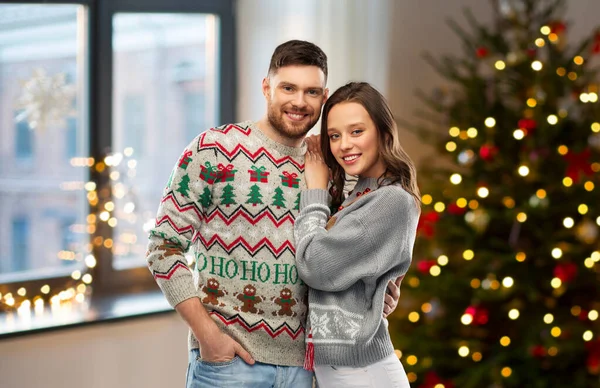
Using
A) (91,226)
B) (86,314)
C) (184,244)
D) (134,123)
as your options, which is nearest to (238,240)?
(184,244)

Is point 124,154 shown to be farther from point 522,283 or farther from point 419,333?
point 522,283

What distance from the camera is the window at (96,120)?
10.2 feet

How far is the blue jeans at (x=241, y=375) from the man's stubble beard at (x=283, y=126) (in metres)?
0.52

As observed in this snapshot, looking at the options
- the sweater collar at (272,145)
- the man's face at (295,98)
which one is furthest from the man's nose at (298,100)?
the sweater collar at (272,145)

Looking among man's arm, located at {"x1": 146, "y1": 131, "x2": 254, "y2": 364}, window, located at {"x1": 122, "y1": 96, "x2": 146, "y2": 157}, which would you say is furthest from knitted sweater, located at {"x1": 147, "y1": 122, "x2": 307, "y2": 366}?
window, located at {"x1": 122, "y1": 96, "x2": 146, "y2": 157}

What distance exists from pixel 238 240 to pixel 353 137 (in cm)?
34

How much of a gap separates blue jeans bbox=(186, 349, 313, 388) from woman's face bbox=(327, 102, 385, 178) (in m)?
0.48

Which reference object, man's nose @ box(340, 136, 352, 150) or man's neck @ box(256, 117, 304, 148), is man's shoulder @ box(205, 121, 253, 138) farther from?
man's nose @ box(340, 136, 352, 150)

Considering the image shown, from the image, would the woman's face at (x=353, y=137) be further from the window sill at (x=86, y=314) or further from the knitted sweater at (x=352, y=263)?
the window sill at (x=86, y=314)

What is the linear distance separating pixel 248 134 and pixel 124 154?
163cm

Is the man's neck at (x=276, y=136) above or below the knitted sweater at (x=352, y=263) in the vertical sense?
above

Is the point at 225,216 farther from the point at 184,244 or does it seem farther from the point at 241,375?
the point at 241,375

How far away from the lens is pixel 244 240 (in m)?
1.81

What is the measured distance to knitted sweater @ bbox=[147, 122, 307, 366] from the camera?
5.86 feet
